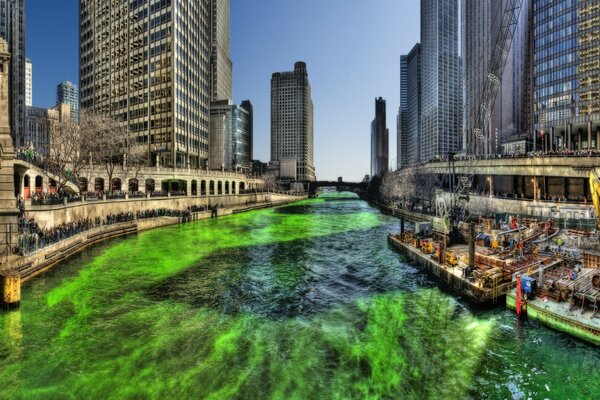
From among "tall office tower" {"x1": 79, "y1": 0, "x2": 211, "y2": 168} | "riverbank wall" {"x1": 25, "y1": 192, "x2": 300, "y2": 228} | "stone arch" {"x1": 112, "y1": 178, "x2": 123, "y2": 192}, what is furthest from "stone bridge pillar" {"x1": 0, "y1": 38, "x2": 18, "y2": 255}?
"tall office tower" {"x1": 79, "y1": 0, "x2": 211, "y2": 168}

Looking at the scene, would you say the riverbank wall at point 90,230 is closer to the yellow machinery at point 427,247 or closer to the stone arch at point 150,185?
the stone arch at point 150,185

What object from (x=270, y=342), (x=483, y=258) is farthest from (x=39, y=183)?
(x=483, y=258)

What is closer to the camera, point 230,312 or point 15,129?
point 230,312

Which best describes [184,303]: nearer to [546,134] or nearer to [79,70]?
[546,134]

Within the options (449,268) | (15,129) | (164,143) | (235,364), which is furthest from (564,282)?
(15,129)

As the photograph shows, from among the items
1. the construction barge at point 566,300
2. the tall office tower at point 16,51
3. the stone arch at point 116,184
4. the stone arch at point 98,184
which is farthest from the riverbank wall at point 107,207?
the tall office tower at point 16,51

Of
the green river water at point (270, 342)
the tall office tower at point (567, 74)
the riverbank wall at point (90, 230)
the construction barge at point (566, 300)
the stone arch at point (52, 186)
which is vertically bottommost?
the green river water at point (270, 342)
